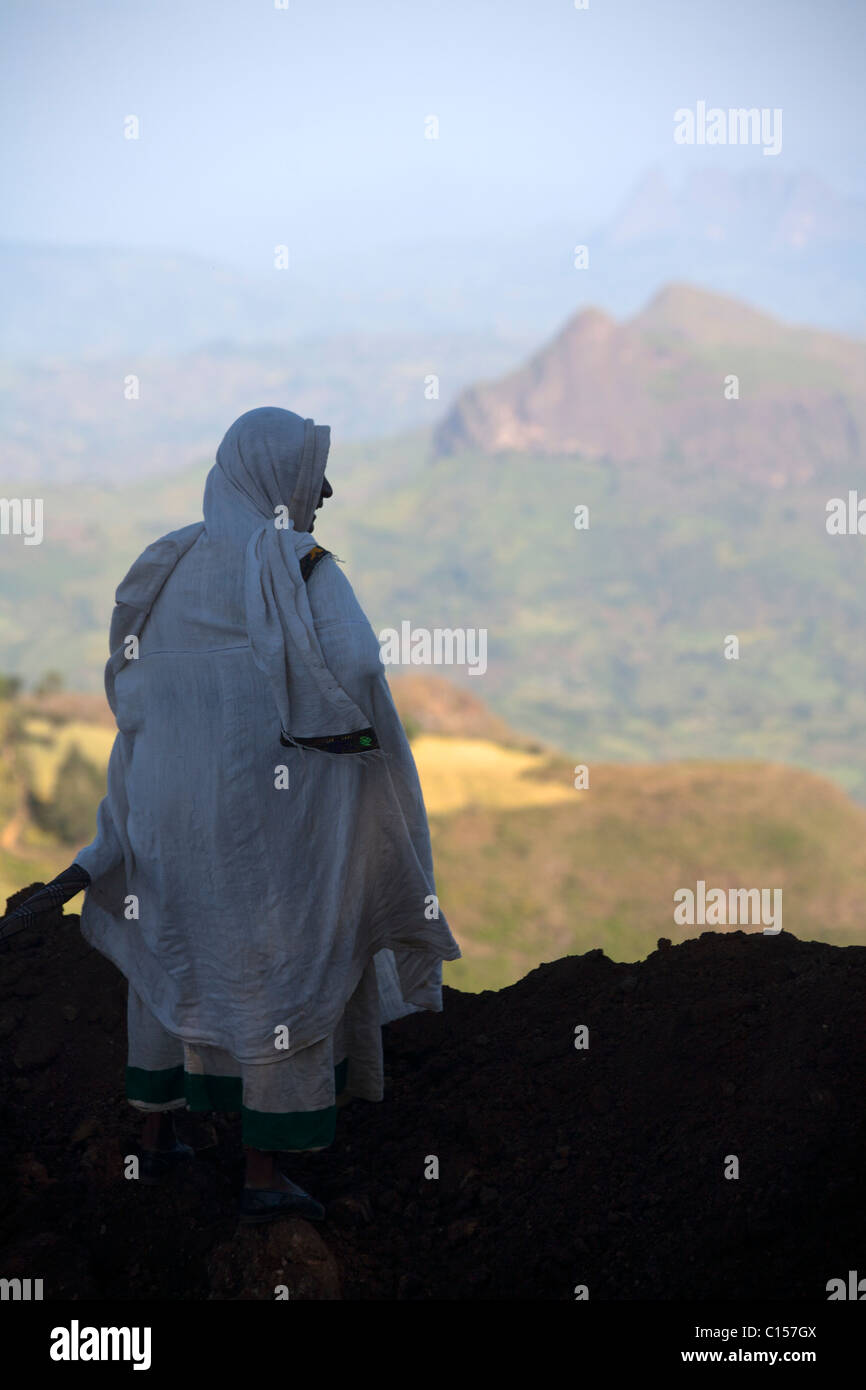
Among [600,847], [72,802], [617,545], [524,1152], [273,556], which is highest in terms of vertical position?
[617,545]

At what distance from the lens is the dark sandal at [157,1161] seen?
12.5ft

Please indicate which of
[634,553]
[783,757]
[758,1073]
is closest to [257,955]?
[758,1073]

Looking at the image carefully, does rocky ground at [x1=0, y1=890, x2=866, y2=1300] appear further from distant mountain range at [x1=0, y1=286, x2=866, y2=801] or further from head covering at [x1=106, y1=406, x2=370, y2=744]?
distant mountain range at [x1=0, y1=286, x2=866, y2=801]

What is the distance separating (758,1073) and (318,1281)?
141 centimetres

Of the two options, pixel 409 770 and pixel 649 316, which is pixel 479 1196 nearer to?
pixel 409 770

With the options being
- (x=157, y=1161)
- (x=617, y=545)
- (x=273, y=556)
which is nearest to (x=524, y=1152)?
(x=157, y=1161)

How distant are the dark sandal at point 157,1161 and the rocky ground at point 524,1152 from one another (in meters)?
0.05

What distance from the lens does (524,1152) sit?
392cm

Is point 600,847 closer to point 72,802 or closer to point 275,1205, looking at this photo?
point 72,802

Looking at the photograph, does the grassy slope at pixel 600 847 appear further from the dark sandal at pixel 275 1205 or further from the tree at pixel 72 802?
the dark sandal at pixel 275 1205

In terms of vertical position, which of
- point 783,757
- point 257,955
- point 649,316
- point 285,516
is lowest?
point 783,757

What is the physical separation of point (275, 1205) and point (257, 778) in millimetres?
1154

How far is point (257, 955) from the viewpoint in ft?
11.4

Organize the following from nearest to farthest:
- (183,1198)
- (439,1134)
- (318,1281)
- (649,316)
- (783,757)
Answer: (318,1281) → (183,1198) → (439,1134) → (783,757) → (649,316)
